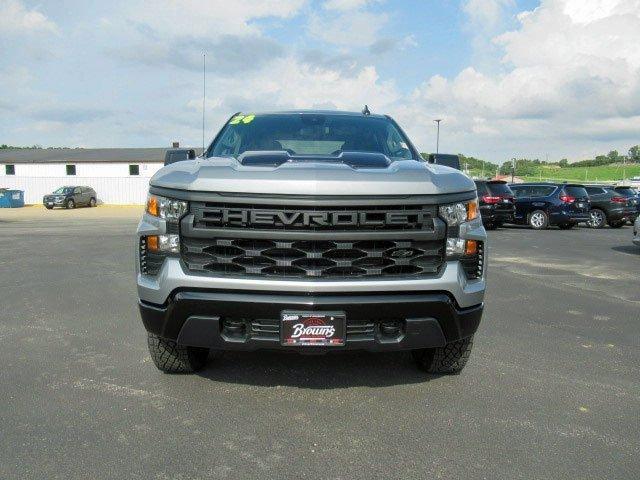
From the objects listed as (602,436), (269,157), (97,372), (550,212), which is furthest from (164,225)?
(550,212)

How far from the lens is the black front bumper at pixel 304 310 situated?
9.55 ft

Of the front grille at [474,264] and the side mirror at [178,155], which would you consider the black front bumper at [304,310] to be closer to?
the front grille at [474,264]

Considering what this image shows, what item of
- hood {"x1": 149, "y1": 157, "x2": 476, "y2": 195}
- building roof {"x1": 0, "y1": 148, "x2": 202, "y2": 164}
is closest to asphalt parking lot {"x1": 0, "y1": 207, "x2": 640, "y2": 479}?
hood {"x1": 149, "y1": 157, "x2": 476, "y2": 195}

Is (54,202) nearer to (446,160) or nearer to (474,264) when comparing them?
(446,160)

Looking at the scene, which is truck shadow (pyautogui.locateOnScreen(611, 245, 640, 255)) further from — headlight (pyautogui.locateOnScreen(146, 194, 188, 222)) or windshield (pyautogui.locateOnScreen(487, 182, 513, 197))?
headlight (pyautogui.locateOnScreen(146, 194, 188, 222))

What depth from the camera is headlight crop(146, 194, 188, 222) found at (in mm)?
3025

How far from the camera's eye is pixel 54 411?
3.13m

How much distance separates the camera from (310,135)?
4.57 meters

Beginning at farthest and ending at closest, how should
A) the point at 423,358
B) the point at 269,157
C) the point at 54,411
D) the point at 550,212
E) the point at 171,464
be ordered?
the point at 550,212, the point at 423,358, the point at 269,157, the point at 54,411, the point at 171,464

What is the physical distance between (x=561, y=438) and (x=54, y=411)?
9.30 feet

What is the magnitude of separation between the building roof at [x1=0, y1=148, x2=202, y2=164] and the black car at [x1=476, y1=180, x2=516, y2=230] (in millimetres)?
33429

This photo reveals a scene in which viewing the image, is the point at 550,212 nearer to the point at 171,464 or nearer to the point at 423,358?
the point at 423,358

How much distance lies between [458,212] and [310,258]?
90cm

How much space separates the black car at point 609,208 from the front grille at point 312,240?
1877 centimetres
